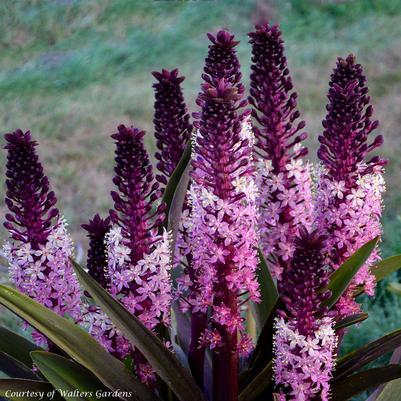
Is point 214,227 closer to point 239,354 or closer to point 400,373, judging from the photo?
point 239,354

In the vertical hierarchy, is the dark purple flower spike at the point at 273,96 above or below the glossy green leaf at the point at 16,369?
above

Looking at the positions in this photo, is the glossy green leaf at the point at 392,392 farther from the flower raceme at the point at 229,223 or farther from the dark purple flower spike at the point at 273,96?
the dark purple flower spike at the point at 273,96

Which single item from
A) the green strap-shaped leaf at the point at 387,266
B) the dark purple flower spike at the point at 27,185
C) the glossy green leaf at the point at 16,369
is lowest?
the glossy green leaf at the point at 16,369

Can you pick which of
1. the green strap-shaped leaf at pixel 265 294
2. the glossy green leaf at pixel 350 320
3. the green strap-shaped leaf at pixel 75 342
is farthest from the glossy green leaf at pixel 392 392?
the green strap-shaped leaf at pixel 75 342

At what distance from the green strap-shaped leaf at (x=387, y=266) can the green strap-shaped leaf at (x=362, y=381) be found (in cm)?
35

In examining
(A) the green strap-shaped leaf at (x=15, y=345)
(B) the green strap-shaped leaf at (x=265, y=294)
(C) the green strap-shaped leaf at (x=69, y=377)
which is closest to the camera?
(C) the green strap-shaped leaf at (x=69, y=377)

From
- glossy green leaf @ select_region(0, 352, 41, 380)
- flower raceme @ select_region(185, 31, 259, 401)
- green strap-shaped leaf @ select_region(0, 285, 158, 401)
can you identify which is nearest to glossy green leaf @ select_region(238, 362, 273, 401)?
flower raceme @ select_region(185, 31, 259, 401)

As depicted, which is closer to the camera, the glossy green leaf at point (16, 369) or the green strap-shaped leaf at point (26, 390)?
the green strap-shaped leaf at point (26, 390)

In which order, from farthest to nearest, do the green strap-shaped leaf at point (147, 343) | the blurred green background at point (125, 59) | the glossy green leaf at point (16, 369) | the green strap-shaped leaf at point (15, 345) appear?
the blurred green background at point (125, 59) < the green strap-shaped leaf at point (15, 345) < the glossy green leaf at point (16, 369) < the green strap-shaped leaf at point (147, 343)

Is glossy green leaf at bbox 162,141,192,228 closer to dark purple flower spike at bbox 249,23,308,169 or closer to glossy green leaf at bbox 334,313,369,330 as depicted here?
dark purple flower spike at bbox 249,23,308,169

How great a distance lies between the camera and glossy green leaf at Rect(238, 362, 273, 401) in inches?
80.0

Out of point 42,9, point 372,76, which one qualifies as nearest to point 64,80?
point 42,9

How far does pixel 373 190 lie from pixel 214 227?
453 millimetres

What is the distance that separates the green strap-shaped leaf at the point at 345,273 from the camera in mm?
1930
